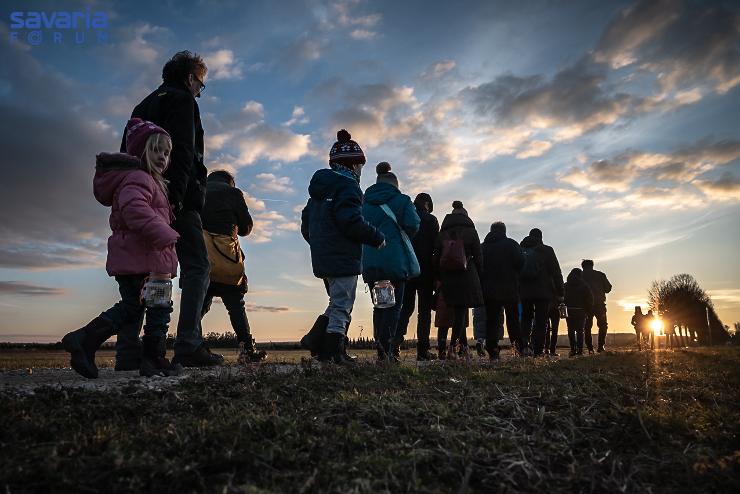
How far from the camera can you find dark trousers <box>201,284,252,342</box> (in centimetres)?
663

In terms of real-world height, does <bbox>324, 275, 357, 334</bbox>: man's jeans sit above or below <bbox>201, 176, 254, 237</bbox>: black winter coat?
below

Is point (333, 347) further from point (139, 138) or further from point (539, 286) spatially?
point (539, 286)

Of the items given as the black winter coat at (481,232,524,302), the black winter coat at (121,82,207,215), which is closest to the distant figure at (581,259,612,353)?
the black winter coat at (481,232,524,302)

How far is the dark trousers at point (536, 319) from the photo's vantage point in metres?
9.57

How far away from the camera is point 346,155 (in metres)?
5.66

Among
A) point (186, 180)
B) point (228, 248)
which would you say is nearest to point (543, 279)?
point (228, 248)

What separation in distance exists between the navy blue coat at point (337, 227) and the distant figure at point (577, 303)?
8746 millimetres

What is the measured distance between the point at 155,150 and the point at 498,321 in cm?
622

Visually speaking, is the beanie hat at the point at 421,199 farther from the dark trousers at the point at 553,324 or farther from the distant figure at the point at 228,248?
the dark trousers at the point at 553,324

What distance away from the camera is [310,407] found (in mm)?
3000

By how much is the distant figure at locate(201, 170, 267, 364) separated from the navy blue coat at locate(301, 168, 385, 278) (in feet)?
5.00

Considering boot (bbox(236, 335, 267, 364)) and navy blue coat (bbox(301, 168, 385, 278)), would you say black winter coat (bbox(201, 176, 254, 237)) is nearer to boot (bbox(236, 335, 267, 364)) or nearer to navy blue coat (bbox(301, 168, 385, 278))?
Result: boot (bbox(236, 335, 267, 364))

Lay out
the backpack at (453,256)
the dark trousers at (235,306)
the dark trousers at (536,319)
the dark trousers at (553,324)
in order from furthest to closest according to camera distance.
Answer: the dark trousers at (553,324), the dark trousers at (536,319), the backpack at (453,256), the dark trousers at (235,306)

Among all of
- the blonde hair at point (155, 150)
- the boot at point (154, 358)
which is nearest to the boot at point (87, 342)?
the boot at point (154, 358)
